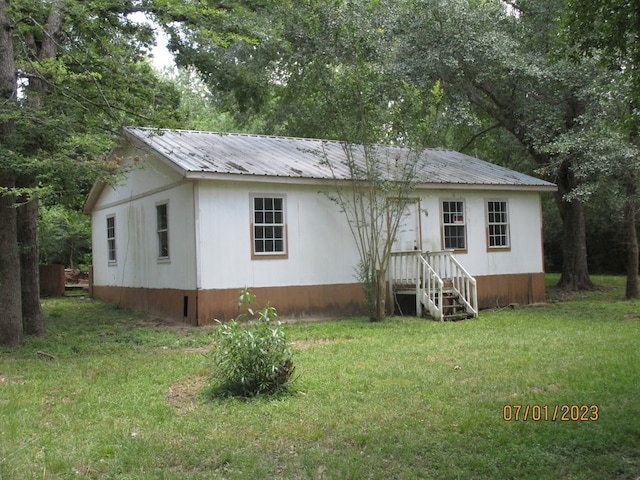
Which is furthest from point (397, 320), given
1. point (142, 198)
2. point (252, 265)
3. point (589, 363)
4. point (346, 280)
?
point (142, 198)

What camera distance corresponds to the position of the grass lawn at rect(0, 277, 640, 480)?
4473 mm

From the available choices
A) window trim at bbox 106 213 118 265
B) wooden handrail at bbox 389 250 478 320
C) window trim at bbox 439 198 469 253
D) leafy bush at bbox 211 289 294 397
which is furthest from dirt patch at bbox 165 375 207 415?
window trim at bbox 106 213 118 265

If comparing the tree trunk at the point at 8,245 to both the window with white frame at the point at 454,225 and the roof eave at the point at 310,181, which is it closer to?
the roof eave at the point at 310,181

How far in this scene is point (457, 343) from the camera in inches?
377

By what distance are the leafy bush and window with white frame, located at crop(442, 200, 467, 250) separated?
9493 mm

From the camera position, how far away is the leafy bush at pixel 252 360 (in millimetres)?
6215

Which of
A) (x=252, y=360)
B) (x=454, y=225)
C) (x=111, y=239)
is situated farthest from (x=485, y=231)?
(x=252, y=360)

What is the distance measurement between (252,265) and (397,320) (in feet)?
10.7

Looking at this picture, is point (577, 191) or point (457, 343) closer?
point (457, 343)

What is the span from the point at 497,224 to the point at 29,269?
36.4ft

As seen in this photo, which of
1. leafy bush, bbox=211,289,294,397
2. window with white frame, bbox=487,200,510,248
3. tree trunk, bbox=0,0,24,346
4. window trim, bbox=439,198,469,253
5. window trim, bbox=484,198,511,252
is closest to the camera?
leafy bush, bbox=211,289,294,397

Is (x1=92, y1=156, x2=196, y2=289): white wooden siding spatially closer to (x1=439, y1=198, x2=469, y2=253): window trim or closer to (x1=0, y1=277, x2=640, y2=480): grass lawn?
(x1=0, y1=277, x2=640, y2=480): grass lawn

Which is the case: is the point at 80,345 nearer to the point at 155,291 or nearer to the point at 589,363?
the point at 155,291
